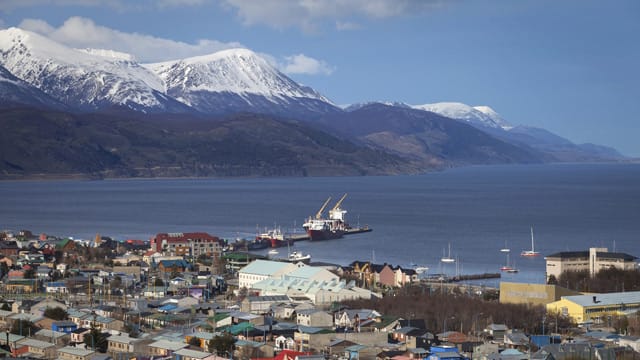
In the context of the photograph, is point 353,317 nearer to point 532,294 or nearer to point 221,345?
point 221,345

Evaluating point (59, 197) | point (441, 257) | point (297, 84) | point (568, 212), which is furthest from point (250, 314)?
point (297, 84)

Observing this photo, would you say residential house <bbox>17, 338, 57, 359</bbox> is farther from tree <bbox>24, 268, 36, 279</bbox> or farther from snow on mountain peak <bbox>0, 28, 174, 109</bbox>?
snow on mountain peak <bbox>0, 28, 174, 109</bbox>

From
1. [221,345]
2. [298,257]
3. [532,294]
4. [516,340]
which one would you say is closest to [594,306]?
[532,294]

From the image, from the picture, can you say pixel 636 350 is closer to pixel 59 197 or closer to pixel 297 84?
pixel 59 197

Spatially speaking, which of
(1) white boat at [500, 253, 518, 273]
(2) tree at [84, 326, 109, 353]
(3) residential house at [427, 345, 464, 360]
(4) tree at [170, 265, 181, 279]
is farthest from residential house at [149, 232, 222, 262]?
(3) residential house at [427, 345, 464, 360]

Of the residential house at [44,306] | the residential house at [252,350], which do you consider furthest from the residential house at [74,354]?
the residential house at [44,306]
